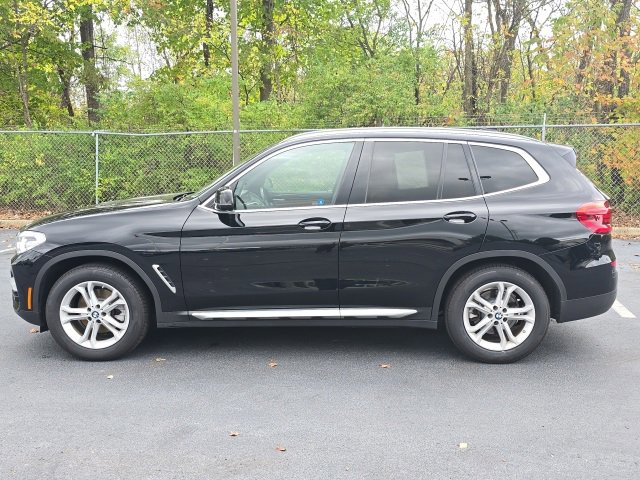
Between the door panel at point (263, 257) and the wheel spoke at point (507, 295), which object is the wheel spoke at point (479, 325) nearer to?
the wheel spoke at point (507, 295)

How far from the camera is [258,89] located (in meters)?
24.4

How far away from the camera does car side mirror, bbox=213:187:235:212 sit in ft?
14.9

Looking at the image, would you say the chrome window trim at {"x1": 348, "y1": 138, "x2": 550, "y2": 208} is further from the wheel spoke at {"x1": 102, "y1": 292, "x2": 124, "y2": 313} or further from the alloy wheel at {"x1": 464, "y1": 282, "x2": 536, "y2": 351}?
the wheel spoke at {"x1": 102, "y1": 292, "x2": 124, "y2": 313}

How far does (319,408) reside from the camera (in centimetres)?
390

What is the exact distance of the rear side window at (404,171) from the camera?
463cm

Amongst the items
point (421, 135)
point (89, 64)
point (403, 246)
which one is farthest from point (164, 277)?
point (89, 64)

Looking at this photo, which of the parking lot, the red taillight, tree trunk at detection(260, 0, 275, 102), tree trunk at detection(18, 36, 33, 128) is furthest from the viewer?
tree trunk at detection(260, 0, 275, 102)

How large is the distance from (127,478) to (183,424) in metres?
0.64

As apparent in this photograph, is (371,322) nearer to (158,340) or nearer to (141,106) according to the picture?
(158,340)

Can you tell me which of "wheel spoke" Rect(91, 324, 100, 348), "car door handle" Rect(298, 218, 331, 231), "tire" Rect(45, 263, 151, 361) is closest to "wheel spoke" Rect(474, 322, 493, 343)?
"car door handle" Rect(298, 218, 331, 231)

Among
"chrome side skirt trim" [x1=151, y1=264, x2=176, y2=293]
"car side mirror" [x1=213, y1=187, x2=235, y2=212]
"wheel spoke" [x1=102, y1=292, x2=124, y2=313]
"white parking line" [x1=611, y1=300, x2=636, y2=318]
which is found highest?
"car side mirror" [x1=213, y1=187, x2=235, y2=212]

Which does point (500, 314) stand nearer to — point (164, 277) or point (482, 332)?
point (482, 332)

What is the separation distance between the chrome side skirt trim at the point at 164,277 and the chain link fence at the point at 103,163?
7.80 m

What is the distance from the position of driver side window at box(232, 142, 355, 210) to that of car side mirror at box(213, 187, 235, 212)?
88mm
